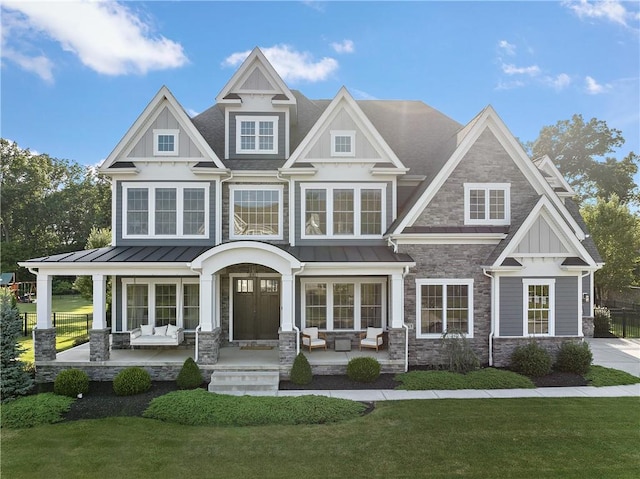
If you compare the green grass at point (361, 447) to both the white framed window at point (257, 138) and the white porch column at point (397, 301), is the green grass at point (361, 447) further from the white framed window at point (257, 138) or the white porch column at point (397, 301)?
the white framed window at point (257, 138)

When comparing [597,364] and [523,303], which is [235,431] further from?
[597,364]

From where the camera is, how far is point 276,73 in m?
14.4

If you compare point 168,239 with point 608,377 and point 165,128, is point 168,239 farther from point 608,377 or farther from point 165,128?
point 608,377

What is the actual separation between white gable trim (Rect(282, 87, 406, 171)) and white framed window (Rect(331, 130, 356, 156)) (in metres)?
0.37

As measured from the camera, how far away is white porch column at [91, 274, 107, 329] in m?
12.1

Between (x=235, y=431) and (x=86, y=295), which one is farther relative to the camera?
(x=86, y=295)

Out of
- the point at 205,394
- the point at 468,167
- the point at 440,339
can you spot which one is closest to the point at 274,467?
the point at 205,394

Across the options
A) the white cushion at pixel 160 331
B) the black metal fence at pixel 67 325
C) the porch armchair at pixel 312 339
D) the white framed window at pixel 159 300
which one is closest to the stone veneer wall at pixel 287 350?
the porch armchair at pixel 312 339

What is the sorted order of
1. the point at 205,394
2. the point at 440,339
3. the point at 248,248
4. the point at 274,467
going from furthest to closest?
the point at 440,339 → the point at 248,248 → the point at 205,394 → the point at 274,467

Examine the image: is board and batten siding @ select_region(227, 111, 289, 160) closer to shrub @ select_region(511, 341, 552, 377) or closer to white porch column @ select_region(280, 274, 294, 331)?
white porch column @ select_region(280, 274, 294, 331)

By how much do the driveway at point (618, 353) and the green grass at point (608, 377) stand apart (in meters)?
0.71

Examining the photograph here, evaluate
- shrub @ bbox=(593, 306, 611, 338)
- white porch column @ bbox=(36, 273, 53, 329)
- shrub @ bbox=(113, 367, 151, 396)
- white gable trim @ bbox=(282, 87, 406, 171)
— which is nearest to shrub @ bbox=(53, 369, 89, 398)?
shrub @ bbox=(113, 367, 151, 396)

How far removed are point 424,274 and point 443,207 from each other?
8.17ft

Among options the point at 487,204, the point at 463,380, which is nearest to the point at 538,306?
the point at 487,204
